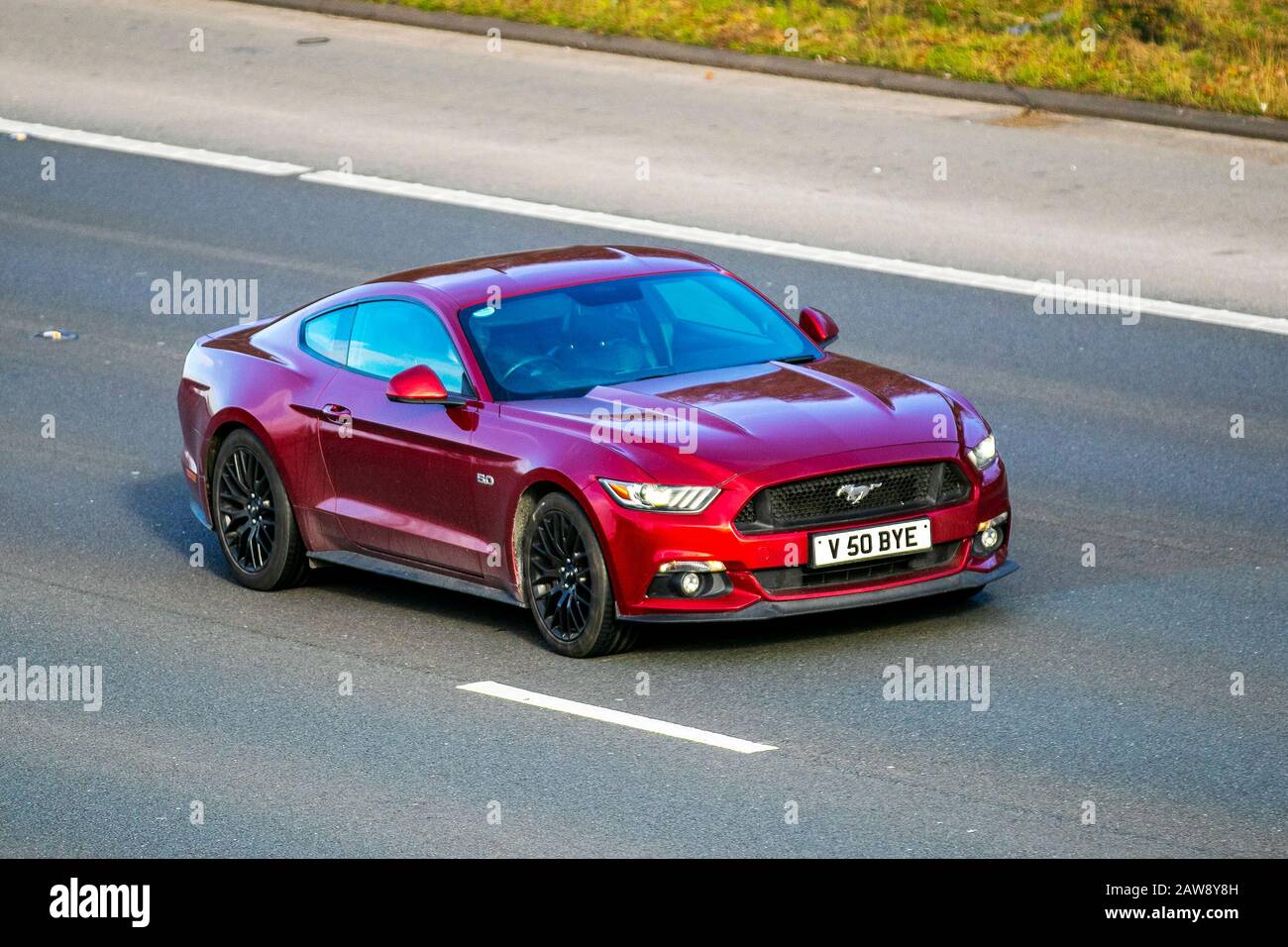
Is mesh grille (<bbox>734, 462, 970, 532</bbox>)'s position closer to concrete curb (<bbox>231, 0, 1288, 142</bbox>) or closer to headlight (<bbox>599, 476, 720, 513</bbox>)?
headlight (<bbox>599, 476, 720, 513</bbox>)

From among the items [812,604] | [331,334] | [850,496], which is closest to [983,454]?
[850,496]

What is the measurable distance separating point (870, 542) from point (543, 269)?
8.32 feet

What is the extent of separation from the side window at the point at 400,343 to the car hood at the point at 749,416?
683mm

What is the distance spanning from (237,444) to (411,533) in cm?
146

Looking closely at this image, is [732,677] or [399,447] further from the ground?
[399,447]

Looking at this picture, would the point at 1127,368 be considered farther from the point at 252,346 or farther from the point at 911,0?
the point at 911,0

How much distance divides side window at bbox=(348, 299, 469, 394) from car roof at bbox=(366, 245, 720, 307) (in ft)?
0.56

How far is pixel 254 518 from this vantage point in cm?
1179

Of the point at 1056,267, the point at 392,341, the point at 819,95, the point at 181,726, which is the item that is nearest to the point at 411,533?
the point at 392,341

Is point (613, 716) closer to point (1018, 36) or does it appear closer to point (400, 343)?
point (400, 343)

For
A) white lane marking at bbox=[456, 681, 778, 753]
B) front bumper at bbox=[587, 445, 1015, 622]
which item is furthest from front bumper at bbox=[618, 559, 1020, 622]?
white lane marking at bbox=[456, 681, 778, 753]

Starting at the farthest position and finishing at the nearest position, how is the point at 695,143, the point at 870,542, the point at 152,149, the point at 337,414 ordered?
the point at 152,149 < the point at 695,143 < the point at 337,414 < the point at 870,542

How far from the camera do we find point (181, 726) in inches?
374

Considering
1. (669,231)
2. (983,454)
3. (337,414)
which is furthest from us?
(669,231)
